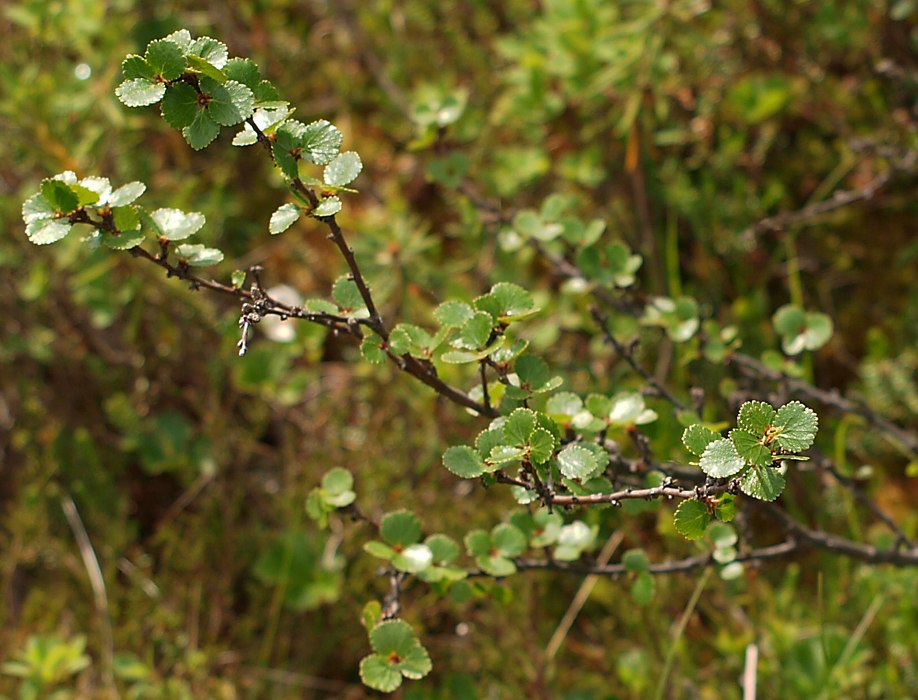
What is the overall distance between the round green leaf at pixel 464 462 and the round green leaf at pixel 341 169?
0.37 metres

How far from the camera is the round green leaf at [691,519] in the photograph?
1.06m

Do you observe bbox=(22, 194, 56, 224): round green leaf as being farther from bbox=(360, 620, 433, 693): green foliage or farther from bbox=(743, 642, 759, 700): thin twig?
bbox=(743, 642, 759, 700): thin twig

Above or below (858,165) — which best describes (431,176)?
above

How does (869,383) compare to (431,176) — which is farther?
(869,383)

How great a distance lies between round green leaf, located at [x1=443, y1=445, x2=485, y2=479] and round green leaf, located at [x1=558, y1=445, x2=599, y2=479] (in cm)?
10

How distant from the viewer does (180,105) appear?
1.09 meters

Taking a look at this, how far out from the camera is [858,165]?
269 cm

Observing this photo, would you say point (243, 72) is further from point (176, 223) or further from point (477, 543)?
point (477, 543)

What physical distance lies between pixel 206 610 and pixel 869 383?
1.71m

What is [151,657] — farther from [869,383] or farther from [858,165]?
[858,165]

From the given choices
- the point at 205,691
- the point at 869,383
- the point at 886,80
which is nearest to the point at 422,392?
the point at 205,691

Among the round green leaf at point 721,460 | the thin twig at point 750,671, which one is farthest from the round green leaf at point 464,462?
the thin twig at point 750,671

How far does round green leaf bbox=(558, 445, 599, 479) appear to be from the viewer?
1.12 metres

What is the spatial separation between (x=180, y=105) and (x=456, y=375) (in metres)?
1.30
